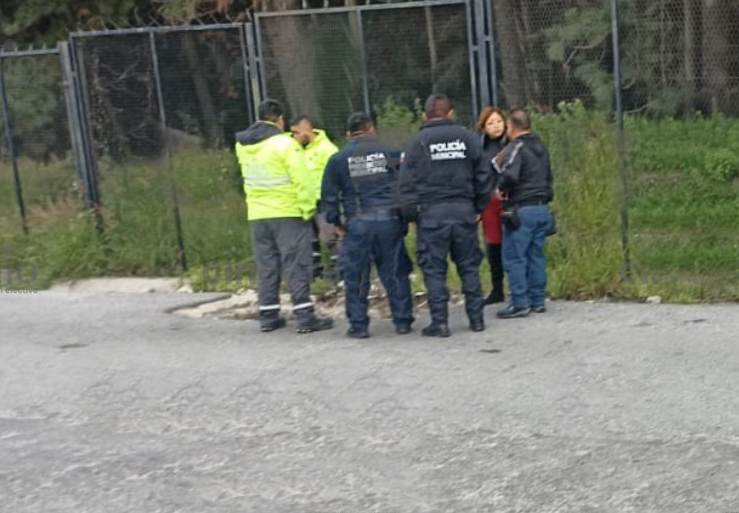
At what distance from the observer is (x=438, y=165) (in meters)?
8.76

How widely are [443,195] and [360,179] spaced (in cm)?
67

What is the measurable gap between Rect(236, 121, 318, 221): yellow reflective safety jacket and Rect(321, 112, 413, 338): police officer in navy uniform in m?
0.31

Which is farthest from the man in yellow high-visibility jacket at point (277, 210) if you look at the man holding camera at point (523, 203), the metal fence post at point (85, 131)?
the metal fence post at point (85, 131)

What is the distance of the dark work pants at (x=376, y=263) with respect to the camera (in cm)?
902

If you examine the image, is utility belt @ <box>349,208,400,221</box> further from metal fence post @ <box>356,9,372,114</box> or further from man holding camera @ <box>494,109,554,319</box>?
metal fence post @ <box>356,9,372,114</box>

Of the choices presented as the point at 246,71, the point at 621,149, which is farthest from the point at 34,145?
the point at 621,149

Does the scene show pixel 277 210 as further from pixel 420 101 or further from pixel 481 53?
pixel 481 53

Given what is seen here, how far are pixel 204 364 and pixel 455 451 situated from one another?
2838mm

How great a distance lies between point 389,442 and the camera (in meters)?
6.61

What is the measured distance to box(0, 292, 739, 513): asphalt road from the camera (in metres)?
5.86

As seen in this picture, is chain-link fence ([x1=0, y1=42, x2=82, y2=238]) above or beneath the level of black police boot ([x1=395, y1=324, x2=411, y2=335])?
above

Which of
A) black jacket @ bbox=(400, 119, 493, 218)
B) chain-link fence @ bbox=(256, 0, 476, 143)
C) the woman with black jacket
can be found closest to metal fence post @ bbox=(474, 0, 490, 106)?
chain-link fence @ bbox=(256, 0, 476, 143)

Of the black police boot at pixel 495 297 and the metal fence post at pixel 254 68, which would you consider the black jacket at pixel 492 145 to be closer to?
the black police boot at pixel 495 297

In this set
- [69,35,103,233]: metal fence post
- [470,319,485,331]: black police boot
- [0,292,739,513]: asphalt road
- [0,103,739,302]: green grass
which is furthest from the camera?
[69,35,103,233]: metal fence post
